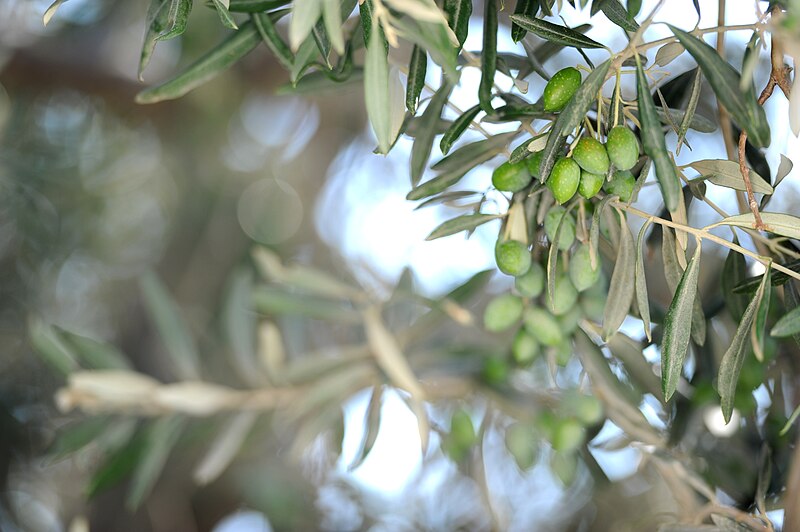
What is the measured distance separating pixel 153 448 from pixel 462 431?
53 cm

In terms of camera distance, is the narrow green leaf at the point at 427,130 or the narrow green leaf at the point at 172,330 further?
the narrow green leaf at the point at 172,330

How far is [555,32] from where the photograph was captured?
658mm

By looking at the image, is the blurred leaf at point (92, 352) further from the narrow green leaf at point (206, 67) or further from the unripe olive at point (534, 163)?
the unripe olive at point (534, 163)

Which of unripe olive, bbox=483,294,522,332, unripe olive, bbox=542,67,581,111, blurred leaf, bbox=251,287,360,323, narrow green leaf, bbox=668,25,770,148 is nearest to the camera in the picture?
narrow green leaf, bbox=668,25,770,148

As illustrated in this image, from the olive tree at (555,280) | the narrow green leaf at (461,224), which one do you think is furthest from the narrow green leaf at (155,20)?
the narrow green leaf at (461,224)

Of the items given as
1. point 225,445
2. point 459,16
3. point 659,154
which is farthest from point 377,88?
point 225,445

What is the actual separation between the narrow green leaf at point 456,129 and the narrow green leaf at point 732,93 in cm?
19

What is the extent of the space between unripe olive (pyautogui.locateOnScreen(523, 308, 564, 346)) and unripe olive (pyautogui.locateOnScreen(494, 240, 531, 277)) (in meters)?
0.12

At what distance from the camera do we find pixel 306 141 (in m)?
2.67

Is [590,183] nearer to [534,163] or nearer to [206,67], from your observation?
[534,163]

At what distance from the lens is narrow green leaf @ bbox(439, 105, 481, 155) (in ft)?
2.24

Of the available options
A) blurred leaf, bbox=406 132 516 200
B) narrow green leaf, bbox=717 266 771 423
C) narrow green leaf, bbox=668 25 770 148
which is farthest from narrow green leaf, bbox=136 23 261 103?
narrow green leaf, bbox=717 266 771 423

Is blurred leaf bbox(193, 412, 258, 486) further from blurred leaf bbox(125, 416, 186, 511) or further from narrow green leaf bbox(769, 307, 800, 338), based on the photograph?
narrow green leaf bbox(769, 307, 800, 338)

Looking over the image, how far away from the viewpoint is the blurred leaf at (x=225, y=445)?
1.24 meters
